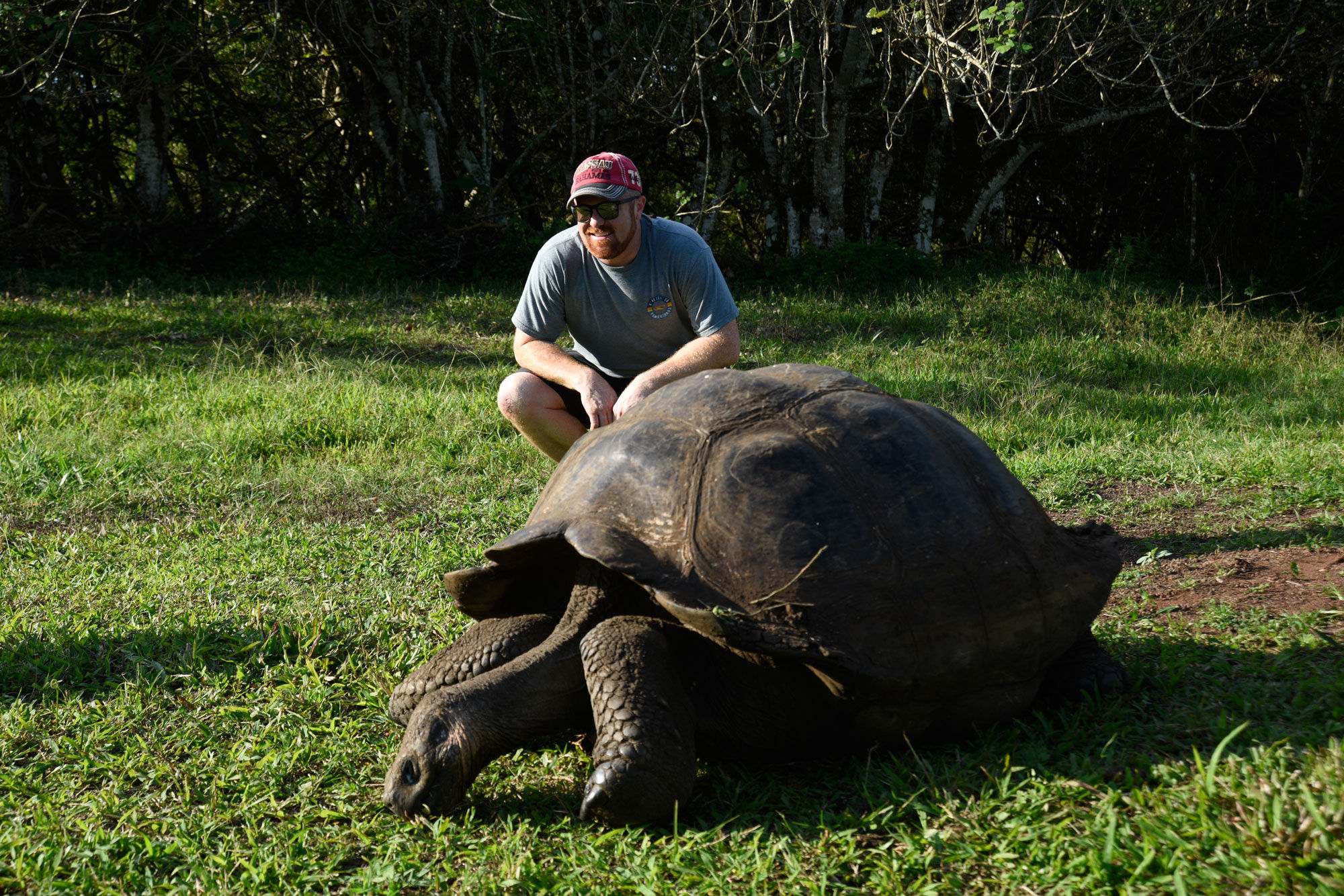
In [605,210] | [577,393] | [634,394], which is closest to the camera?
[634,394]

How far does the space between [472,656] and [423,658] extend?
0.57 metres

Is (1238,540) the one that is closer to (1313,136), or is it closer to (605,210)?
Answer: (605,210)

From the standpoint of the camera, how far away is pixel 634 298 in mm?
3996

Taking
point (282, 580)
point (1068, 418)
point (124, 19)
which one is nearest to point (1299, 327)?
point (1068, 418)

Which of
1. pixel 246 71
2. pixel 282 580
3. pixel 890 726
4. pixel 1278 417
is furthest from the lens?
pixel 246 71

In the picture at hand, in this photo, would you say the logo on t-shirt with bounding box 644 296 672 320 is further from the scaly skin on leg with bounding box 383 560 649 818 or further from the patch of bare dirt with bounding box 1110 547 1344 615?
the patch of bare dirt with bounding box 1110 547 1344 615

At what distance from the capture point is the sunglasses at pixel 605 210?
12.2 feet

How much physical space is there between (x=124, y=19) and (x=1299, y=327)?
11477 mm

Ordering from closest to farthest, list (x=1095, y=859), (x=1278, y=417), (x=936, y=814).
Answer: (x=1095, y=859) < (x=936, y=814) < (x=1278, y=417)

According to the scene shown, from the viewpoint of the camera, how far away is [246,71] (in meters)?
9.70

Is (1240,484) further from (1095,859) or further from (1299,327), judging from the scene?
(1299,327)

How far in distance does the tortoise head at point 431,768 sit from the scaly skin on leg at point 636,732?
30 cm

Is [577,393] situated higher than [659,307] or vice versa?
[659,307]

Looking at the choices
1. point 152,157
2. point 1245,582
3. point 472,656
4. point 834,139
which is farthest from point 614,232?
point 152,157
